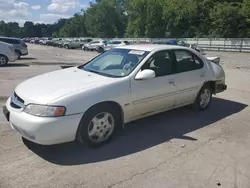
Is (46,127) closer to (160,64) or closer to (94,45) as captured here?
(160,64)

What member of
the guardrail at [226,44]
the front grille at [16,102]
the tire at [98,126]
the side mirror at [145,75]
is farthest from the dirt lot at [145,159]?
the guardrail at [226,44]

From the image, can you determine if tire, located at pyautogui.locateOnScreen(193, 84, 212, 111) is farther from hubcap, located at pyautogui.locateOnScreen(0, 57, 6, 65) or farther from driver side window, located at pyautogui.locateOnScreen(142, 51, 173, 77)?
hubcap, located at pyautogui.locateOnScreen(0, 57, 6, 65)

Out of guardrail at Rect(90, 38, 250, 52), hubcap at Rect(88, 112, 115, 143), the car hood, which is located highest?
the car hood

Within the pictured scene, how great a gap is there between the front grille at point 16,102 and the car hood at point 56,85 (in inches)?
2.0

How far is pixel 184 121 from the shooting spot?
577 centimetres

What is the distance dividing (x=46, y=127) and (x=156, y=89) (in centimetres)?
210

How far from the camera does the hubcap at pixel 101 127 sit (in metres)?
4.31

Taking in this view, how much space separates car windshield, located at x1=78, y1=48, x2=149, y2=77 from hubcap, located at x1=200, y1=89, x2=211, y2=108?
1.96m

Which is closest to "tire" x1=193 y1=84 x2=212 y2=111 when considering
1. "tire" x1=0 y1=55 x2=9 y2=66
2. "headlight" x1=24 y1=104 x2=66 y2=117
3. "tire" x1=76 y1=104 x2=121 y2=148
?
"tire" x1=76 y1=104 x2=121 y2=148

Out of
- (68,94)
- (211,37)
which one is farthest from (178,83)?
(211,37)

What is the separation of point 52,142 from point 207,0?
159ft

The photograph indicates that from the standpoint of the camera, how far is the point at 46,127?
12.5 feet

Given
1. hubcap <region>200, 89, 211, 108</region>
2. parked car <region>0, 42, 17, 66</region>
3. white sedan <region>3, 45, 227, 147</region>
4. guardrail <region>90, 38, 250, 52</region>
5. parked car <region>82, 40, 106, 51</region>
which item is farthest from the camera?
guardrail <region>90, 38, 250, 52</region>

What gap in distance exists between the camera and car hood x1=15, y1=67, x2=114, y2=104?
403cm
